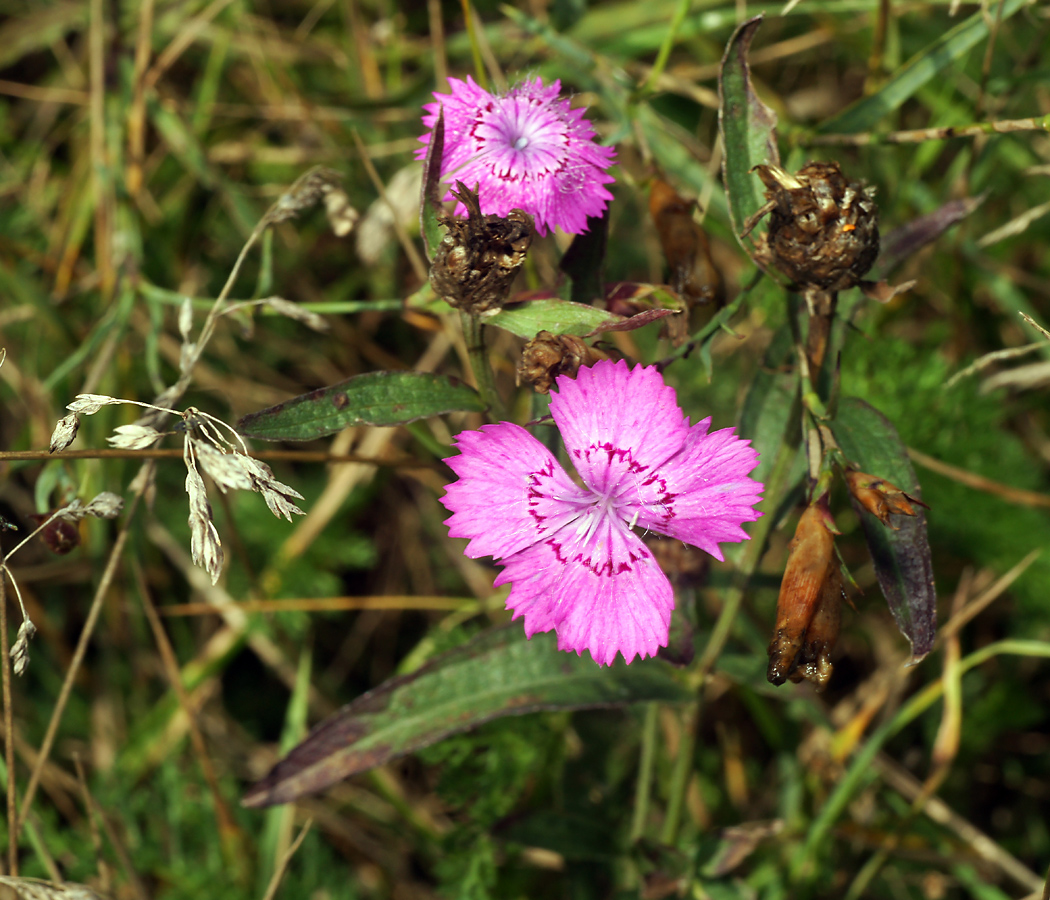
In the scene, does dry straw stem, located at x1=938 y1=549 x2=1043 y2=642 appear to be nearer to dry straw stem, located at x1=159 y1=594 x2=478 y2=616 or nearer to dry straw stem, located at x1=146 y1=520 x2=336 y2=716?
dry straw stem, located at x1=159 y1=594 x2=478 y2=616

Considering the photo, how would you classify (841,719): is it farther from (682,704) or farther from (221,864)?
(221,864)

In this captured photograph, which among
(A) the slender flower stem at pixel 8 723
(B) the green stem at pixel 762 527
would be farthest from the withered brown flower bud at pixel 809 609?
(A) the slender flower stem at pixel 8 723

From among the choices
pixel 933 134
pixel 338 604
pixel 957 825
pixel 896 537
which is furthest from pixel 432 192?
pixel 957 825

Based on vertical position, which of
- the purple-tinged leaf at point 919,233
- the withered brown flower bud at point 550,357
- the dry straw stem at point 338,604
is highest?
the purple-tinged leaf at point 919,233

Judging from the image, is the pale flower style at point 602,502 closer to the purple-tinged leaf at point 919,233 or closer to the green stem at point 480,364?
the green stem at point 480,364

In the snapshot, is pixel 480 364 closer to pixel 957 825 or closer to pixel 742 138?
pixel 742 138

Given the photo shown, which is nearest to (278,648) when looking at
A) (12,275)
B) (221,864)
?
(221,864)
